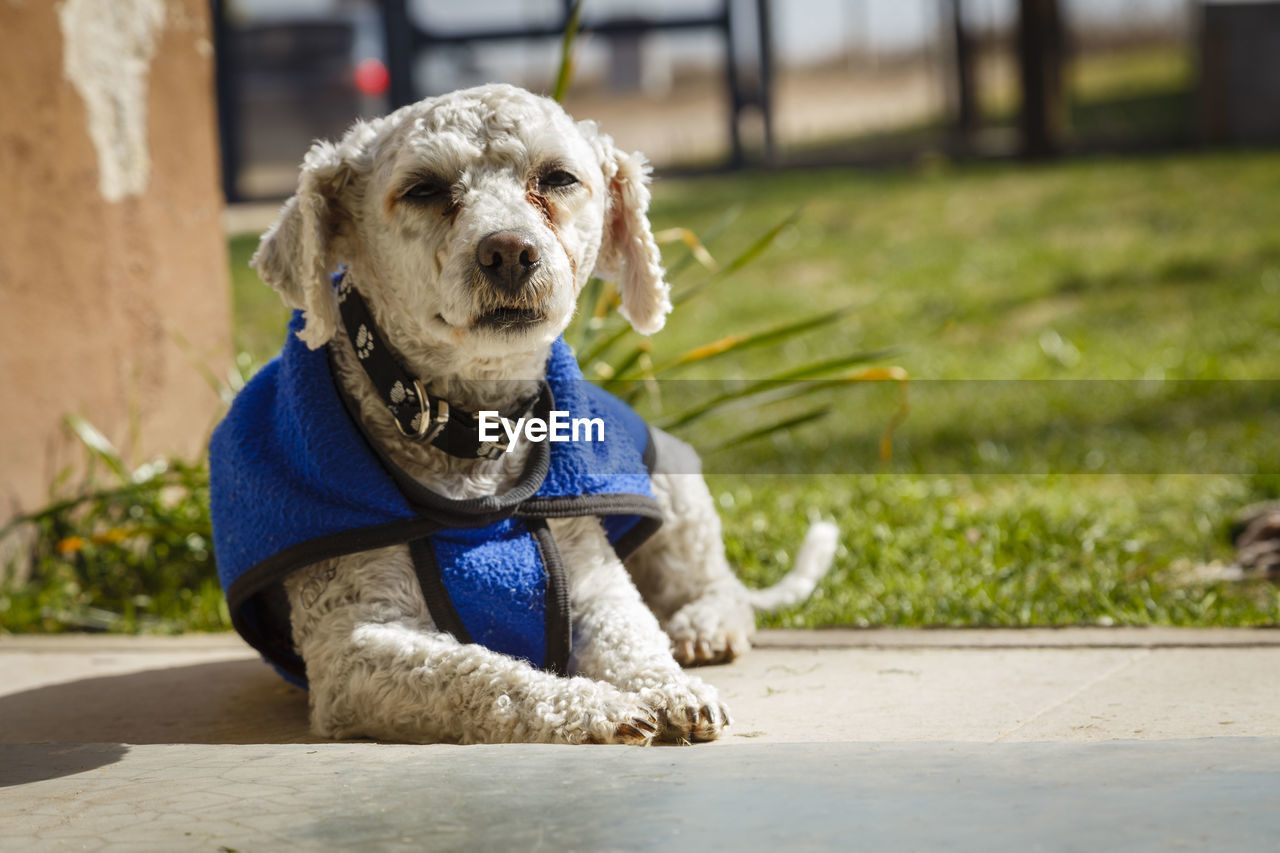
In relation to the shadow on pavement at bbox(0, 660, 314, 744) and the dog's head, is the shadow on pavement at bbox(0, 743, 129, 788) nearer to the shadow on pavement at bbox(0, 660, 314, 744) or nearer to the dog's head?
the shadow on pavement at bbox(0, 660, 314, 744)

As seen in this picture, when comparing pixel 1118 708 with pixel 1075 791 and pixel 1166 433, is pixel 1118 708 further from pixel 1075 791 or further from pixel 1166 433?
pixel 1166 433

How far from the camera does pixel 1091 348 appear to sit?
7520mm

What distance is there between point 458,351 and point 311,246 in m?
0.38

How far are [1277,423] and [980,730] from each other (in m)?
3.83

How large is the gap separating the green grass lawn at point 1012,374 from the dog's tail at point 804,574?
64 millimetres

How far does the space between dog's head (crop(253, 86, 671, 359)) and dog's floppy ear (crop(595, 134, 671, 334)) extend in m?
0.16

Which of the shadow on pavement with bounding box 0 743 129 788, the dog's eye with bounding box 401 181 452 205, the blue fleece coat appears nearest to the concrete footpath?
the shadow on pavement with bounding box 0 743 129 788

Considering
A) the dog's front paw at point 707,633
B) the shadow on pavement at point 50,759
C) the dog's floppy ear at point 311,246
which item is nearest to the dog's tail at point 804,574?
the dog's front paw at point 707,633

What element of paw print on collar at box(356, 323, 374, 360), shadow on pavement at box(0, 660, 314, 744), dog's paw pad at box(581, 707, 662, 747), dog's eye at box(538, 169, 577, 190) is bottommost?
shadow on pavement at box(0, 660, 314, 744)

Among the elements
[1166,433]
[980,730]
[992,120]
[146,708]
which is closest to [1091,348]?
[1166,433]

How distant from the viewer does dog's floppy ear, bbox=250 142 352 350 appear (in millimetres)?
3021

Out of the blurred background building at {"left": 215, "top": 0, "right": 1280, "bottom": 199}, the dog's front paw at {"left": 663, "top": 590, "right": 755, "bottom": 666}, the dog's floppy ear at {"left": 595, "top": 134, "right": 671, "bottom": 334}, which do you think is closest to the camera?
the dog's floppy ear at {"left": 595, "top": 134, "right": 671, "bottom": 334}

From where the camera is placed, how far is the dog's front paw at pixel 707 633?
3.62 m

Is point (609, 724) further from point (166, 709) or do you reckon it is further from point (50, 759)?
point (166, 709)
